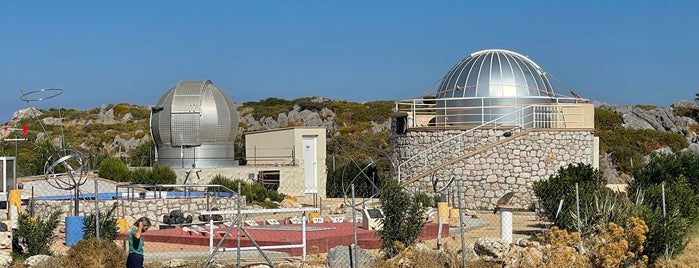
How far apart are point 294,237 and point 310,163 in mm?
16700

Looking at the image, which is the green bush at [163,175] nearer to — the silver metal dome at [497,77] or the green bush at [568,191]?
the silver metal dome at [497,77]

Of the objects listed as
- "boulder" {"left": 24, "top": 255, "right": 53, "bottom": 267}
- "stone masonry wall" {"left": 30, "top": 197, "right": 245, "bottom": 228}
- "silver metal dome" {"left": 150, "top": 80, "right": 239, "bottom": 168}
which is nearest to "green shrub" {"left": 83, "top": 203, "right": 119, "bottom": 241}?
"boulder" {"left": 24, "top": 255, "right": 53, "bottom": 267}

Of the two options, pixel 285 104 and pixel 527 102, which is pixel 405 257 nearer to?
pixel 527 102

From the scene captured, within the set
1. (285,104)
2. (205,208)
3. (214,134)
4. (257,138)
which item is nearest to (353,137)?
(285,104)

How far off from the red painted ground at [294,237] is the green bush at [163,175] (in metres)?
9.84

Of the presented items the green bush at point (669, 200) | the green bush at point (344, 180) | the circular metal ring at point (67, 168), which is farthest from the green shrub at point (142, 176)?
the green bush at point (669, 200)

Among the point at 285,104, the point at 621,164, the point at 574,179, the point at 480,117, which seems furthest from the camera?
the point at 285,104

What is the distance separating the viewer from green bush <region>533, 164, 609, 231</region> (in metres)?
18.5

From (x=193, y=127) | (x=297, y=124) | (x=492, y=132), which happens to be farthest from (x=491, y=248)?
(x=297, y=124)

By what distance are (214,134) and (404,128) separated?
6403mm

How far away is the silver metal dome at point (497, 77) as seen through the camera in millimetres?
31352

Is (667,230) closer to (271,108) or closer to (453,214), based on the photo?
(453,214)

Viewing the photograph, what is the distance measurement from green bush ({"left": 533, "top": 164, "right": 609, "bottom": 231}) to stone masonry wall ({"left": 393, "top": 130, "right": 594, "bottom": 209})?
677cm

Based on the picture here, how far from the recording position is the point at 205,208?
2430 cm
